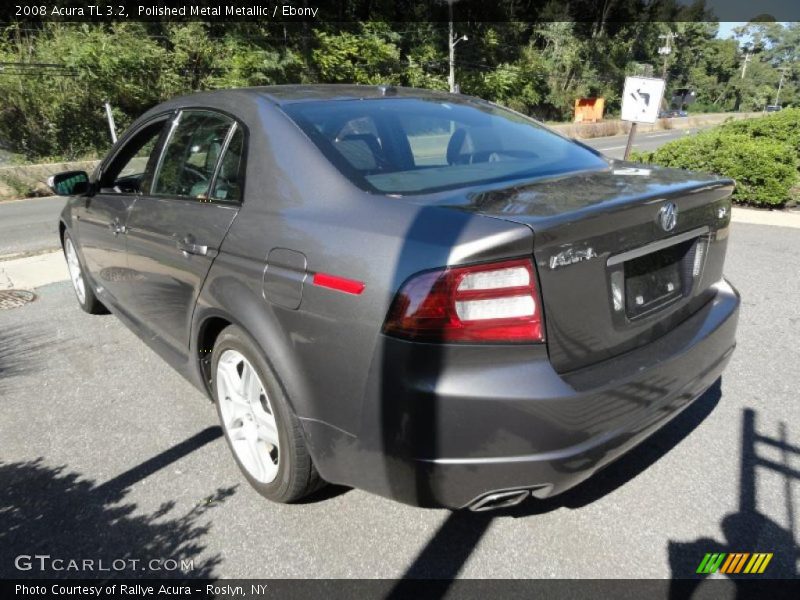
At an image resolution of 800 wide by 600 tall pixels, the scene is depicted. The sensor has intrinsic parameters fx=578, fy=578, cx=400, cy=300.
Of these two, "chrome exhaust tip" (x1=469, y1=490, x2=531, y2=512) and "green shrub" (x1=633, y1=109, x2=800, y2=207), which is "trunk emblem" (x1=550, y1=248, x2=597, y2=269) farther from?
"green shrub" (x1=633, y1=109, x2=800, y2=207)

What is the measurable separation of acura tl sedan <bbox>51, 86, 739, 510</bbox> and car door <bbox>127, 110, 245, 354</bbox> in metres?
0.02

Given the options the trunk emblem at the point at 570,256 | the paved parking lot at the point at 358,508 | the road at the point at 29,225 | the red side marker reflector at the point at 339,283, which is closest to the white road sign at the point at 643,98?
the paved parking lot at the point at 358,508

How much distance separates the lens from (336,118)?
246 cm

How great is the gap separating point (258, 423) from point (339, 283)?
0.89 metres

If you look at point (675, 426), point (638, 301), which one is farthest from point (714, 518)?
point (638, 301)

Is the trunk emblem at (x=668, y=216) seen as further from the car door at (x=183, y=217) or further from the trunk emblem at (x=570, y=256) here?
the car door at (x=183, y=217)

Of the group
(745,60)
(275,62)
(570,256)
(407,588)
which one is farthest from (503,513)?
(745,60)

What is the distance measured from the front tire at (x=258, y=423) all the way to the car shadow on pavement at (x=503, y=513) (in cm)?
51

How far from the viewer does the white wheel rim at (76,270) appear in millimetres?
4660

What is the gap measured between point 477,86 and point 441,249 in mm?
46461

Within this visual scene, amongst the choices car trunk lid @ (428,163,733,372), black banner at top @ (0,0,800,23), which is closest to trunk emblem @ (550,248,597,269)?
car trunk lid @ (428,163,733,372)

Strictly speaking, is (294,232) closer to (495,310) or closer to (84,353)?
(495,310)

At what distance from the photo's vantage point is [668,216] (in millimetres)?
2051

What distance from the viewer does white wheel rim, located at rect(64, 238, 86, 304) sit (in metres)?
4.66
